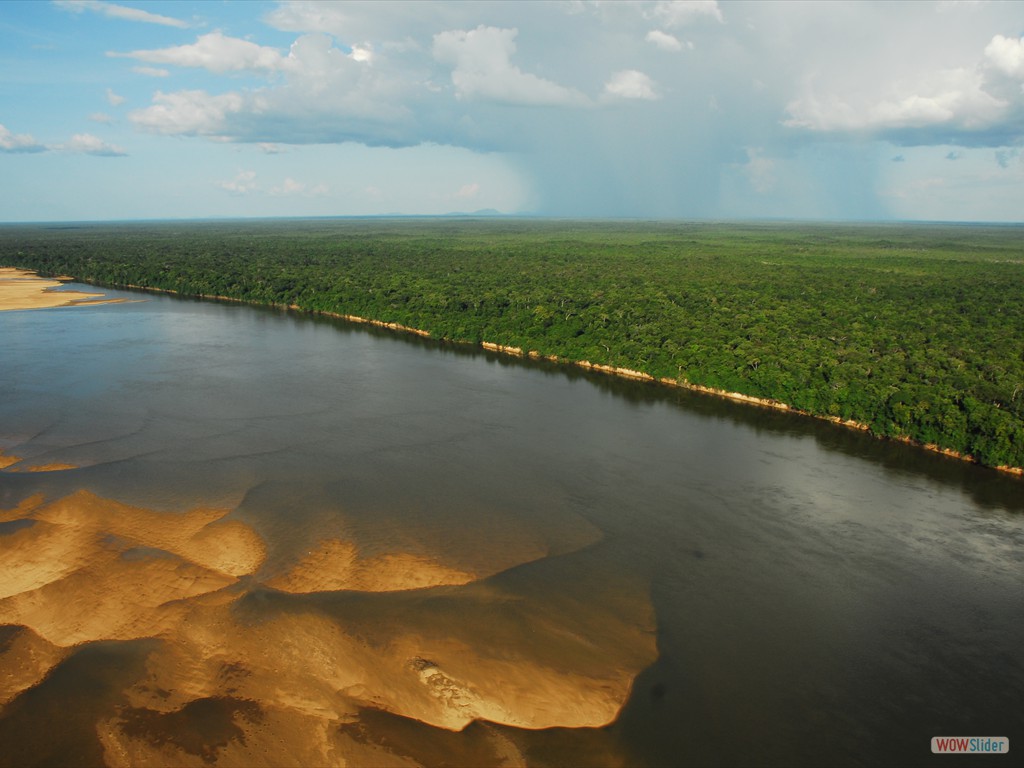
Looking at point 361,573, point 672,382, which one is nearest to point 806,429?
point 672,382

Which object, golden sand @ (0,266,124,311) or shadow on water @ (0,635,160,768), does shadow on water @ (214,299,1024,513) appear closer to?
shadow on water @ (0,635,160,768)

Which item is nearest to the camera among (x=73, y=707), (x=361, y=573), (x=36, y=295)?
(x=73, y=707)

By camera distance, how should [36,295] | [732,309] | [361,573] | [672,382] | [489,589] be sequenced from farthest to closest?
[36,295]
[732,309]
[672,382]
[361,573]
[489,589]

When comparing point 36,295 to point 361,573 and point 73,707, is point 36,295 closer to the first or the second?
point 361,573

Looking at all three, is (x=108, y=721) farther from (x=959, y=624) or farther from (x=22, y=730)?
(x=959, y=624)

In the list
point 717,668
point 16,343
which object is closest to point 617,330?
point 717,668
